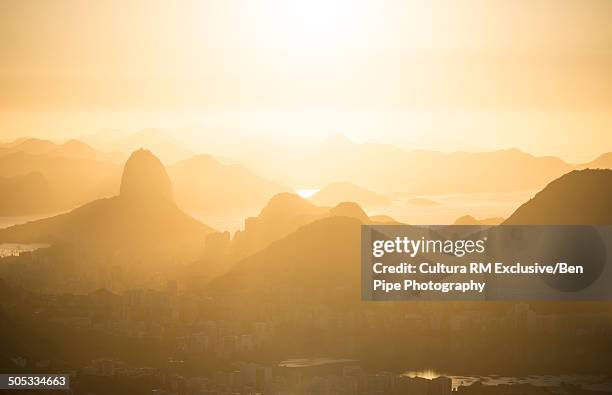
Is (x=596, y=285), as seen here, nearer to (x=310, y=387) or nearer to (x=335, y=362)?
(x=335, y=362)

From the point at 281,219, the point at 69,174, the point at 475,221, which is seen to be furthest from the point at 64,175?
the point at 475,221

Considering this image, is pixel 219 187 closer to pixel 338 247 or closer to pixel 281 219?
pixel 281 219

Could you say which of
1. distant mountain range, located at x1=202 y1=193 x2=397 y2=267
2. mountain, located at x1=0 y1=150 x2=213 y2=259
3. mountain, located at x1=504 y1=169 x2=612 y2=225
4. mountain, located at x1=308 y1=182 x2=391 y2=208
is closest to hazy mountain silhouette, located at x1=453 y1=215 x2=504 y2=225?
distant mountain range, located at x1=202 y1=193 x2=397 y2=267

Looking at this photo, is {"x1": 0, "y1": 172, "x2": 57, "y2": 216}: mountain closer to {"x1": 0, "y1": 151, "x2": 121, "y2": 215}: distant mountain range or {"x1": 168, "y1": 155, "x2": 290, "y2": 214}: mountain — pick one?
{"x1": 0, "y1": 151, "x2": 121, "y2": 215}: distant mountain range

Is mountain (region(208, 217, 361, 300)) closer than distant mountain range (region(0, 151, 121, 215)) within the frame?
Yes

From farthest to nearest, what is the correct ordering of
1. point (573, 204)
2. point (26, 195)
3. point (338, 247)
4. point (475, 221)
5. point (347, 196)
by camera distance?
1. point (26, 195)
2. point (347, 196)
3. point (475, 221)
4. point (338, 247)
5. point (573, 204)

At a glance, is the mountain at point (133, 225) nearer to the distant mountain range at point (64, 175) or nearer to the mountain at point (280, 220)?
the mountain at point (280, 220)

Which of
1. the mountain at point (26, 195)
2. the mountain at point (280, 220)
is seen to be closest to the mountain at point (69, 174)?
the mountain at point (26, 195)

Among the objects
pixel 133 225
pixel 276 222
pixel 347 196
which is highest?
pixel 347 196
